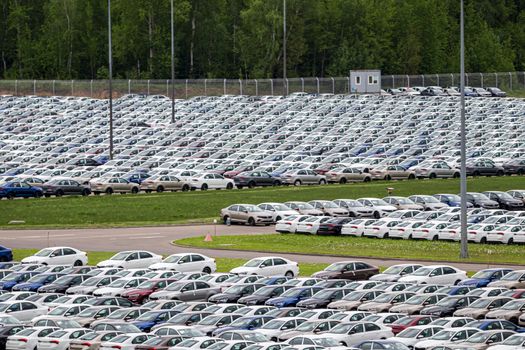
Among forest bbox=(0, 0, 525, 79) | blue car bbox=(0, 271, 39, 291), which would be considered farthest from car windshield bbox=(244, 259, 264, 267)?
forest bbox=(0, 0, 525, 79)

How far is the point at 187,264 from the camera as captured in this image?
2253 inches

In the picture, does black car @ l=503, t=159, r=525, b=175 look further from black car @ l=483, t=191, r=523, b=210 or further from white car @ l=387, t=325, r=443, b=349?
white car @ l=387, t=325, r=443, b=349

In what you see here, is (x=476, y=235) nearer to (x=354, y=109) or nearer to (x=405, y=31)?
(x=354, y=109)

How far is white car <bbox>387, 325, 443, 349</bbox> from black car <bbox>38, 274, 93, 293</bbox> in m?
15.9

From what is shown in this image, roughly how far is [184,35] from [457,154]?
69.8 meters

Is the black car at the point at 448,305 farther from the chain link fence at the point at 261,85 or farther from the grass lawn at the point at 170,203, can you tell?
the chain link fence at the point at 261,85

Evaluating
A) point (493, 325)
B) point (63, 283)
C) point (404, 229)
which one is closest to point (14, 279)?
point (63, 283)

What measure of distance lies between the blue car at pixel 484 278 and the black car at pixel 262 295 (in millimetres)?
6660

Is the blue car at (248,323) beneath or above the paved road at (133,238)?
above

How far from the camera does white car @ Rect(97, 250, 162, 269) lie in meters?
58.2

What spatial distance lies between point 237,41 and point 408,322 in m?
130

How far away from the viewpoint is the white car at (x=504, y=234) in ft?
216

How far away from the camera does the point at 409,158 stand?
331ft

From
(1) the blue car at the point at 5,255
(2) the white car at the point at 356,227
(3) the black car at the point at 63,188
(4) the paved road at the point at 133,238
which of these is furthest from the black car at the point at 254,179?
(1) the blue car at the point at 5,255
